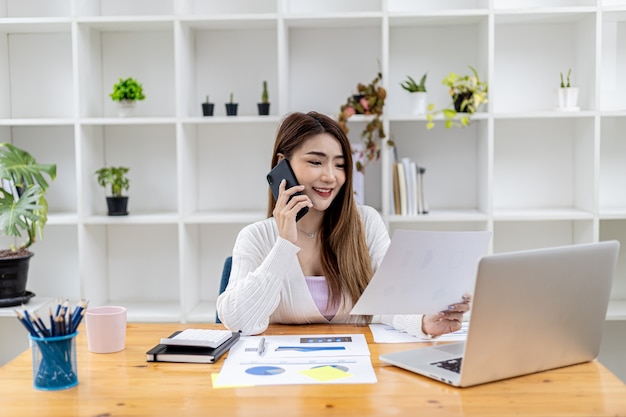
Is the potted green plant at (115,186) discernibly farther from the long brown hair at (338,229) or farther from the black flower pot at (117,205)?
the long brown hair at (338,229)

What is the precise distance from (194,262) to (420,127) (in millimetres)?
1289

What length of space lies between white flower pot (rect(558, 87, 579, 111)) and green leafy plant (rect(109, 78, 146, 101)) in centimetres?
193

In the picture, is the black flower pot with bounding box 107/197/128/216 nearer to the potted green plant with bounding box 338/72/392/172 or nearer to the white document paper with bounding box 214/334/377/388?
the potted green plant with bounding box 338/72/392/172

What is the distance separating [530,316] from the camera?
156cm

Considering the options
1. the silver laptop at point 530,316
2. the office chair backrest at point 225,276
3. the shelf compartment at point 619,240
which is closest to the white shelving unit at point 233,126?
the shelf compartment at point 619,240

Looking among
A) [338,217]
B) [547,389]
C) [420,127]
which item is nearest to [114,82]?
[420,127]

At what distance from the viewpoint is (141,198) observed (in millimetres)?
3791

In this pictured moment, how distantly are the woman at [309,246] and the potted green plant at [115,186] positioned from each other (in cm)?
126

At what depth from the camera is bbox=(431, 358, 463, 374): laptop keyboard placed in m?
1.61

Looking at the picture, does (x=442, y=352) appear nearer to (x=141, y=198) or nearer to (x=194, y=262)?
(x=194, y=262)

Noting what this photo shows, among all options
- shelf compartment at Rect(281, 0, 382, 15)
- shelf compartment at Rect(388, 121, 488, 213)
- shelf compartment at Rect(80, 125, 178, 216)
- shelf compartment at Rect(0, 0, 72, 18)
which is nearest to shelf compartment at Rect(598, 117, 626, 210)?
shelf compartment at Rect(388, 121, 488, 213)

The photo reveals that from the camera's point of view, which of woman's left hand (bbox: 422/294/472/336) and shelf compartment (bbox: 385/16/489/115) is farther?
shelf compartment (bbox: 385/16/489/115)

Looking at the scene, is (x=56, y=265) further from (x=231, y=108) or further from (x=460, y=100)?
(x=460, y=100)

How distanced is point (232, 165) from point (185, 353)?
210 centimetres
